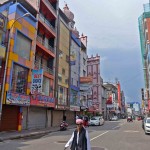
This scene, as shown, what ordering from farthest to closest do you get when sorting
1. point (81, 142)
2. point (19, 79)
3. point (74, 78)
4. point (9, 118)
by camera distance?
point (74, 78) → point (19, 79) → point (9, 118) → point (81, 142)

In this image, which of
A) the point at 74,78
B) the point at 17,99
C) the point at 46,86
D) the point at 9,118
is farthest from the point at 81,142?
the point at 74,78

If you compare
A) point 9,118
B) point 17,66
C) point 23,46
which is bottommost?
point 9,118

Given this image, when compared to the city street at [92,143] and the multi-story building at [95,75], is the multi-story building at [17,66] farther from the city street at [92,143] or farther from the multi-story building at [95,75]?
the multi-story building at [95,75]

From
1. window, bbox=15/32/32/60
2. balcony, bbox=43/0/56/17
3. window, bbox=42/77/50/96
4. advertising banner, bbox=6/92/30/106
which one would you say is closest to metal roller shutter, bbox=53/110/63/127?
window, bbox=42/77/50/96

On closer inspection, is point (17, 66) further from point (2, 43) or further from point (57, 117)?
point (57, 117)

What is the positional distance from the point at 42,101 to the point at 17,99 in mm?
5882

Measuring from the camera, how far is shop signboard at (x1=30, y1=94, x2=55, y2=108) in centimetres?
2472

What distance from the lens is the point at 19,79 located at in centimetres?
2261

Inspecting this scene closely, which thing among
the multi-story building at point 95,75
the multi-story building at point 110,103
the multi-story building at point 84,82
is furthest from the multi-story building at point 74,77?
the multi-story building at point 110,103

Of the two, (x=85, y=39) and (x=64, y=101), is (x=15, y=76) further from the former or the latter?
(x=85, y=39)

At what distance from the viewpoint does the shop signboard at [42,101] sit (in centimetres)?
2472

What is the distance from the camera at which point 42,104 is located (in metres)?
26.7

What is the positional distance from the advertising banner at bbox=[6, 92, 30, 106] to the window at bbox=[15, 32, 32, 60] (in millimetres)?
4363

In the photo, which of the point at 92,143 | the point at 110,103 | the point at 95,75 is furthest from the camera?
the point at 110,103
